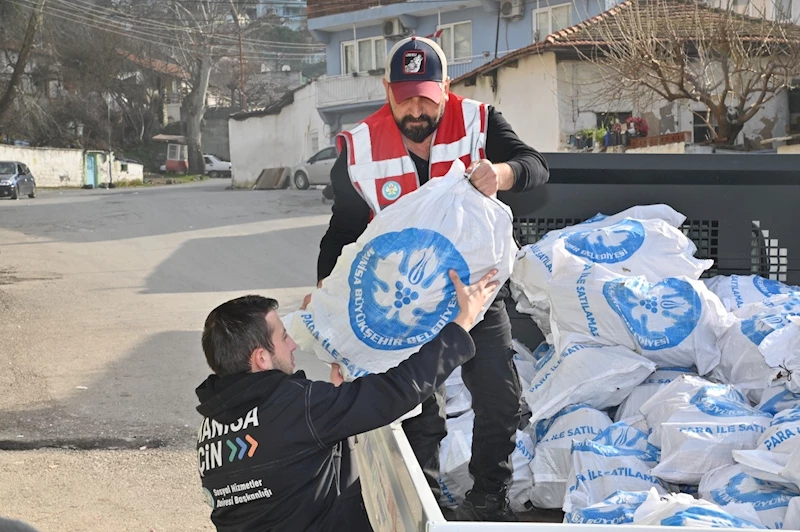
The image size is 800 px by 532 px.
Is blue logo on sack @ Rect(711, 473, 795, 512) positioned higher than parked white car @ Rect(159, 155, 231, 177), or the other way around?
parked white car @ Rect(159, 155, 231, 177)

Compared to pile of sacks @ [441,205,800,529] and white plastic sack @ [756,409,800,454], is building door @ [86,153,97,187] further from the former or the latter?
white plastic sack @ [756,409,800,454]

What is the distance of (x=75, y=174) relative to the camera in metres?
44.1

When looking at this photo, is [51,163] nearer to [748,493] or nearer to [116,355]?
[116,355]

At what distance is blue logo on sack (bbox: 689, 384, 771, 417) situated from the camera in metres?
3.04

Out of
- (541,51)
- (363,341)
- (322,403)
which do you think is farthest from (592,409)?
(541,51)

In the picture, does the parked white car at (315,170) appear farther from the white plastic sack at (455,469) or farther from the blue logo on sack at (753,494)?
the blue logo on sack at (753,494)

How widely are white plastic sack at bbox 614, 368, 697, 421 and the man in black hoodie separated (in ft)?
4.35

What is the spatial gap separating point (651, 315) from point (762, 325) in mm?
414

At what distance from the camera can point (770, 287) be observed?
3.80m

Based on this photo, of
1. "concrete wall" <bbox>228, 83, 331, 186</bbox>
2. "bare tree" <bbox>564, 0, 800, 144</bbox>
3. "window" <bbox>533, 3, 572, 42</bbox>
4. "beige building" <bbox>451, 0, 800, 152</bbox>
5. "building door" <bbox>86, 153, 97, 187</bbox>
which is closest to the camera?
"bare tree" <bbox>564, 0, 800, 144</bbox>

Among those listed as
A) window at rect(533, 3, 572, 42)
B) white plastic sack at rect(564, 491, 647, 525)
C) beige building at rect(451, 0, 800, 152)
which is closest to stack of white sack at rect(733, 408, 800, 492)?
white plastic sack at rect(564, 491, 647, 525)

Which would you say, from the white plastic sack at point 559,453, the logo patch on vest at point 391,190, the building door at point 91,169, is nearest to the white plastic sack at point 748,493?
the white plastic sack at point 559,453

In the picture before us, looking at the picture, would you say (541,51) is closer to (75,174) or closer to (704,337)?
(704,337)

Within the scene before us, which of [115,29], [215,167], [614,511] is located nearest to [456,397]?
[614,511]
